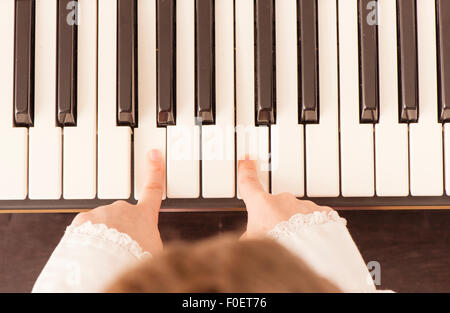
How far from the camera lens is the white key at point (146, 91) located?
0.88 m

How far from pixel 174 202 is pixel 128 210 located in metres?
0.09

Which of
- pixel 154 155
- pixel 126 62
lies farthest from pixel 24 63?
pixel 154 155

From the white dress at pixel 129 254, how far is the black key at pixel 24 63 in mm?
251

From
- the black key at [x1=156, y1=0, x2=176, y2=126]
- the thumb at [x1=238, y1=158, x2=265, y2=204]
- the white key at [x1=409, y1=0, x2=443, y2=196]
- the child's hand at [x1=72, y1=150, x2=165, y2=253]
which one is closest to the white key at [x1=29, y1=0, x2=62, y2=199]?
the child's hand at [x1=72, y1=150, x2=165, y2=253]

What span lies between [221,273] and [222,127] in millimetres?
440

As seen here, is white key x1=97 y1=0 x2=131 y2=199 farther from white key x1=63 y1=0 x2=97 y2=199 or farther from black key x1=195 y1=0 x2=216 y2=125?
black key x1=195 y1=0 x2=216 y2=125

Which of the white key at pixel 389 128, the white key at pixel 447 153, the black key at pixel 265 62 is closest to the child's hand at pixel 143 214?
the black key at pixel 265 62

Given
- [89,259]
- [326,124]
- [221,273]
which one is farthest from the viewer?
[326,124]

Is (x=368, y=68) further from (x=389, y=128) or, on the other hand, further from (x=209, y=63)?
(x=209, y=63)

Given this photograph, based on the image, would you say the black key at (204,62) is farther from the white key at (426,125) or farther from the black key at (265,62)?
the white key at (426,125)

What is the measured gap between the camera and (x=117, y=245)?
0.81 metres

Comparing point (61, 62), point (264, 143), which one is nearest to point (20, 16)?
point (61, 62)

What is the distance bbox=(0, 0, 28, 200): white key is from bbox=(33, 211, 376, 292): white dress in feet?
0.54

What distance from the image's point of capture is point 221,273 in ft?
1.59
